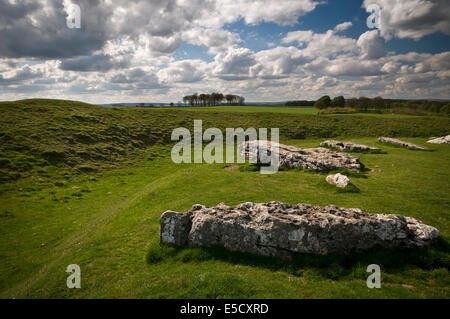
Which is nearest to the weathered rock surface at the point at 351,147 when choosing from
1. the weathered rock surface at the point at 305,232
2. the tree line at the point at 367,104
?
the weathered rock surface at the point at 305,232

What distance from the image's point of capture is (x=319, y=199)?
15445 mm

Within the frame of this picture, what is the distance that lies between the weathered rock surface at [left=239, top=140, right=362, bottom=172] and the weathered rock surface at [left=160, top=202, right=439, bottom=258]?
13.8 meters

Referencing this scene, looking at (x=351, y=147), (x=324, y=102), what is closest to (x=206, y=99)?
(x=324, y=102)

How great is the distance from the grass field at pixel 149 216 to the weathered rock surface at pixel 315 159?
5.54 ft

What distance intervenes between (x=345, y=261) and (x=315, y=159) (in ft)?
55.3

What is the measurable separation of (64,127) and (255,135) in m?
39.0

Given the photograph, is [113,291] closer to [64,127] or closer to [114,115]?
[64,127]

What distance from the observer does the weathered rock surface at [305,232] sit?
30.4 feet

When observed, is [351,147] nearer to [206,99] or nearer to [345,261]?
[345,261]

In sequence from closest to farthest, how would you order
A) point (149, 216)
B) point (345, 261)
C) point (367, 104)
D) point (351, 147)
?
point (345, 261) < point (149, 216) < point (351, 147) < point (367, 104)

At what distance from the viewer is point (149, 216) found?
597 inches

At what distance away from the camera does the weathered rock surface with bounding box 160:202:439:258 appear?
30.4ft

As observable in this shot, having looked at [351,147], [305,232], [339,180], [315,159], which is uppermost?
[351,147]

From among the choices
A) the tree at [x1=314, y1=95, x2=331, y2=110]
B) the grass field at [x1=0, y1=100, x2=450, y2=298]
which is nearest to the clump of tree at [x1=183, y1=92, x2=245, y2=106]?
the tree at [x1=314, y1=95, x2=331, y2=110]
